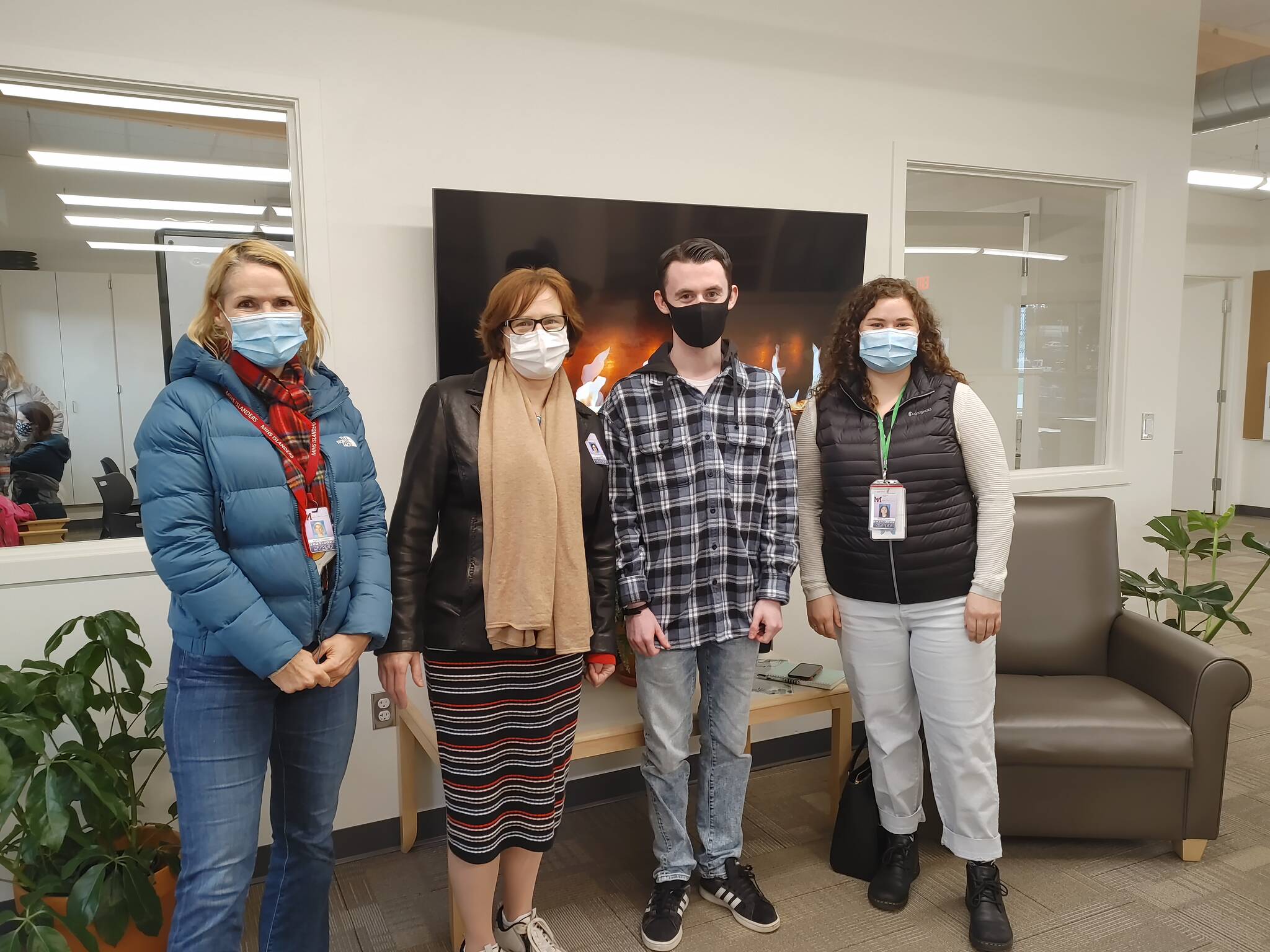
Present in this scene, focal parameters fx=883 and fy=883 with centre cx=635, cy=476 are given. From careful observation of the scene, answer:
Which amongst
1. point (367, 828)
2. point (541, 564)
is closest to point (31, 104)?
point (541, 564)

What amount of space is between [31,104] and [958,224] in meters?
3.13

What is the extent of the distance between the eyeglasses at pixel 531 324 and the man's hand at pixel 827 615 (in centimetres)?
99

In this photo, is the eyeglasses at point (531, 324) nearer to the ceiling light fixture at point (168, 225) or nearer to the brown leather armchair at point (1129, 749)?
the ceiling light fixture at point (168, 225)

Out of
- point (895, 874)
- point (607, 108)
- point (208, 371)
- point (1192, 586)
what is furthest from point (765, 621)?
point (1192, 586)

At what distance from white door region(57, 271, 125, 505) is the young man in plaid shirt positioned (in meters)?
1.33


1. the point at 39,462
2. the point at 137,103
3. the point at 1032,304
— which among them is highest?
the point at 137,103

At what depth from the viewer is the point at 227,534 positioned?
1.51 m

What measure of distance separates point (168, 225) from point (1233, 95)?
195 inches

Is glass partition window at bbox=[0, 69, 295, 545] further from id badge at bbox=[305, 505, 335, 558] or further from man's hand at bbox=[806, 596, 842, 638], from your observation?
man's hand at bbox=[806, 596, 842, 638]

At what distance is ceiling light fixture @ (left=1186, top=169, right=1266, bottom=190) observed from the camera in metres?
6.53

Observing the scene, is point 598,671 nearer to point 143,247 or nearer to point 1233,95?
point 143,247

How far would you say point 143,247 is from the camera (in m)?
2.30

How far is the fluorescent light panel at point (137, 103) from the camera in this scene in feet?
7.17

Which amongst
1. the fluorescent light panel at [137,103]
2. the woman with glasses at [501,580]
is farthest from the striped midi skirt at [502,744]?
the fluorescent light panel at [137,103]
